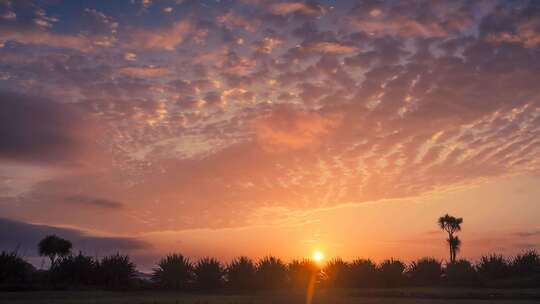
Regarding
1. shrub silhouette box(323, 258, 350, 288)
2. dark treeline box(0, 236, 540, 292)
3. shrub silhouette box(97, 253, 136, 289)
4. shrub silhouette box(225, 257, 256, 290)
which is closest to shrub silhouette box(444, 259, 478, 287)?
dark treeline box(0, 236, 540, 292)

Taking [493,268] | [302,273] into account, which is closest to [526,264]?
[493,268]

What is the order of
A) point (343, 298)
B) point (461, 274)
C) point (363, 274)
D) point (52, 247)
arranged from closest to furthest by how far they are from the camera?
1. point (343, 298)
2. point (461, 274)
3. point (363, 274)
4. point (52, 247)

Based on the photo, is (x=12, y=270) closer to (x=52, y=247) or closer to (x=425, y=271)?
(x=52, y=247)

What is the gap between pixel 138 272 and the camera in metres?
29.7

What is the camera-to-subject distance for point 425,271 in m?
30.1

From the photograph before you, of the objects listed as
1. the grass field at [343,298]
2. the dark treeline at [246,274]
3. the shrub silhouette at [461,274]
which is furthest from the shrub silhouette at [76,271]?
the shrub silhouette at [461,274]

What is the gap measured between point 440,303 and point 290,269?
45.8 feet

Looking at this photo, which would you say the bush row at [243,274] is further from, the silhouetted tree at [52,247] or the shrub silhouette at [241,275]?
the silhouetted tree at [52,247]

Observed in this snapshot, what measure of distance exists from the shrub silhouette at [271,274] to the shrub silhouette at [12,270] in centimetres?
1365

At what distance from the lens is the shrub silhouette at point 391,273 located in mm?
28703

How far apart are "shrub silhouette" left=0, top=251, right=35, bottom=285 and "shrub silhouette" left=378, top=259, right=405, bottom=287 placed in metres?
21.1

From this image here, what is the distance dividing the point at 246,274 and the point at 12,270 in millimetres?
13875

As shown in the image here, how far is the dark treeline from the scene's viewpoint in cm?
2823

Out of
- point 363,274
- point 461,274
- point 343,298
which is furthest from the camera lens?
point 363,274
